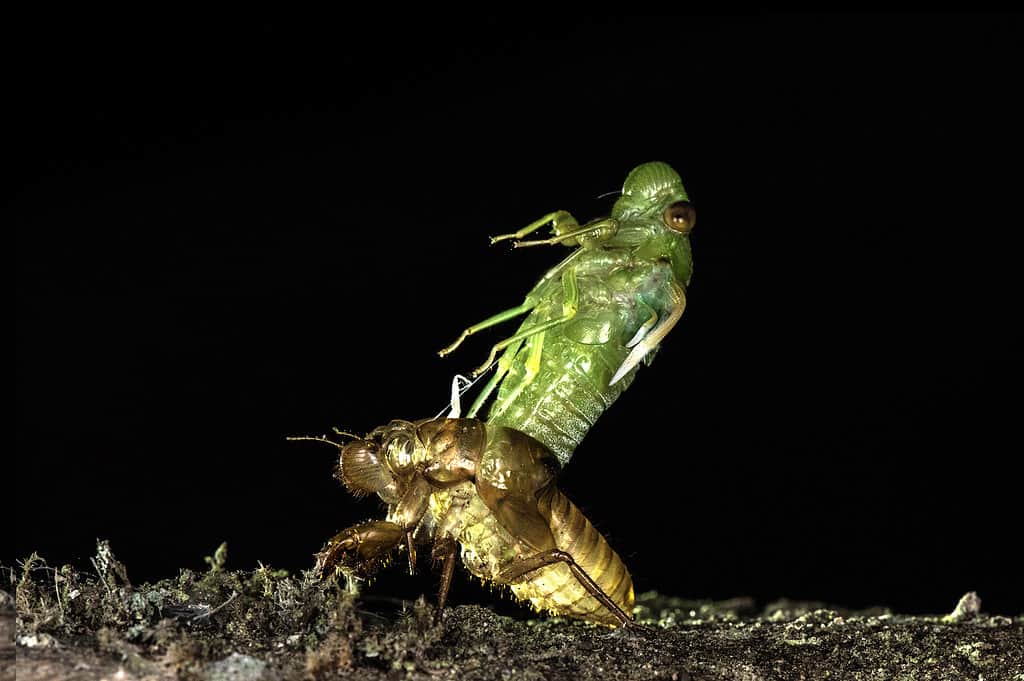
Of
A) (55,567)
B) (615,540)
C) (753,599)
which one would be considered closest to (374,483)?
(615,540)

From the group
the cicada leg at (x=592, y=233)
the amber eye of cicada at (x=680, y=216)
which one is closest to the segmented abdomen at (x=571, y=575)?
the cicada leg at (x=592, y=233)

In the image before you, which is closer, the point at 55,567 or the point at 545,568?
the point at 55,567

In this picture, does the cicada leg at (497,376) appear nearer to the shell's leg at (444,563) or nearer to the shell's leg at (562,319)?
the shell's leg at (562,319)

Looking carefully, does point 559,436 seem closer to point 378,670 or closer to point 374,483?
point 374,483

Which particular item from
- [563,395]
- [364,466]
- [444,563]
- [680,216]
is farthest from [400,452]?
[680,216]

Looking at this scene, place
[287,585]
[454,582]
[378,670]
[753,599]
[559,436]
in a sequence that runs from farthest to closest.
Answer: [753,599]
[559,436]
[454,582]
[287,585]
[378,670]

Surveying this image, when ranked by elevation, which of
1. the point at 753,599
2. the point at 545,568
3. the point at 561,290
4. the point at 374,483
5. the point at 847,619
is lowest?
the point at 753,599
